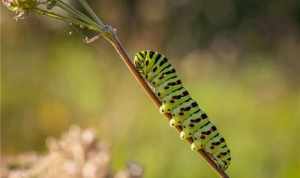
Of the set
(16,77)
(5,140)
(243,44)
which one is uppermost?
(16,77)

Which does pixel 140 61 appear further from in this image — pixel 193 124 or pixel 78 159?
pixel 78 159

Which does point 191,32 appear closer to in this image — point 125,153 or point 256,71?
point 256,71

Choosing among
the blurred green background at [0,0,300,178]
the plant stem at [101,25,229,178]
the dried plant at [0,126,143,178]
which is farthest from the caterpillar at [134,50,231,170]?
the blurred green background at [0,0,300,178]

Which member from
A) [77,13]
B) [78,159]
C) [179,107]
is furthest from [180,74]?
[77,13]

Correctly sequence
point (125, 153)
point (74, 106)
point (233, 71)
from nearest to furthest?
1. point (125, 153)
2. point (74, 106)
3. point (233, 71)

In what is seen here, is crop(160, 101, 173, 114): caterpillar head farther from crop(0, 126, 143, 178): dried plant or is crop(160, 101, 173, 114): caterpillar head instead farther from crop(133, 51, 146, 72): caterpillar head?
crop(0, 126, 143, 178): dried plant

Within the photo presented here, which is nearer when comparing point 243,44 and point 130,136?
point 130,136

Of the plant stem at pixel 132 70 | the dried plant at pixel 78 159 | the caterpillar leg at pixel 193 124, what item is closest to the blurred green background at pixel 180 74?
the dried plant at pixel 78 159

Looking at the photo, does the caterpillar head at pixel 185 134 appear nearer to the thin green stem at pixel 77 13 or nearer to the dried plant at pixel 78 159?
the thin green stem at pixel 77 13

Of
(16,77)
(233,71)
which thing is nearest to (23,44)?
(16,77)
